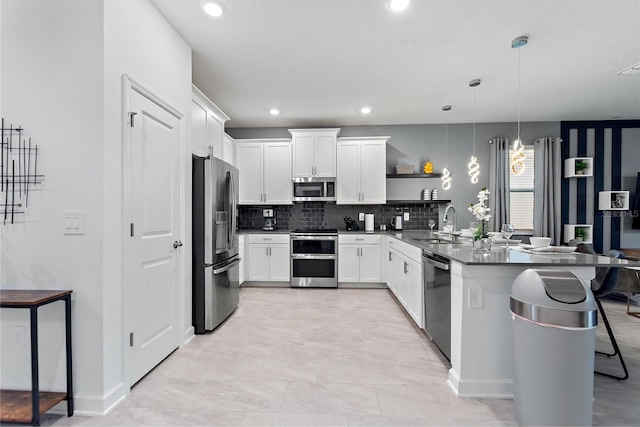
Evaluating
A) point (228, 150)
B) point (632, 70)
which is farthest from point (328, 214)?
point (632, 70)

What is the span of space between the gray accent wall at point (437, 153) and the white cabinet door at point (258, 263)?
95.0 inches

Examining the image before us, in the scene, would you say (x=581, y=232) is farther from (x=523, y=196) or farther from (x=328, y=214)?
(x=328, y=214)

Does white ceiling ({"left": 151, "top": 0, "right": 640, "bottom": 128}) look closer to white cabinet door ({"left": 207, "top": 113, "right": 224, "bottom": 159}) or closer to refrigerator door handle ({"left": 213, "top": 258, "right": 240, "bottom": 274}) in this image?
white cabinet door ({"left": 207, "top": 113, "right": 224, "bottom": 159})

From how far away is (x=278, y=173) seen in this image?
496cm

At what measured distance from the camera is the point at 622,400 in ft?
6.06

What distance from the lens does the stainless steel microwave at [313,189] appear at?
4.88 m

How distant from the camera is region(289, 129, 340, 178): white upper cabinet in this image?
4.81 metres

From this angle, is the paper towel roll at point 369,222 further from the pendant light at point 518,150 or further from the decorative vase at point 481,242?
the decorative vase at point 481,242

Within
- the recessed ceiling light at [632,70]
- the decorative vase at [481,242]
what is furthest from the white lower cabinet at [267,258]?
the recessed ceiling light at [632,70]

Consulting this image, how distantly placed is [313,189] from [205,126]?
2136 mm

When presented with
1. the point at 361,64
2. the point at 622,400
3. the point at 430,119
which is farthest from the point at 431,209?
the point at 622,400

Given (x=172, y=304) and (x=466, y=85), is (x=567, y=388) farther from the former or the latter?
(x=466, y=85)

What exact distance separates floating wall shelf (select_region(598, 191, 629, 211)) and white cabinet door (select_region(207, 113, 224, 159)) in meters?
6.05

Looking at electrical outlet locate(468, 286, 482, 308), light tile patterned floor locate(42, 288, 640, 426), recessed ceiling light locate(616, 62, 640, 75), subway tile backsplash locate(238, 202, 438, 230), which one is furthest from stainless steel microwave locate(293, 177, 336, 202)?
recessed ceiling light locate(616, 62, 640, 75)
